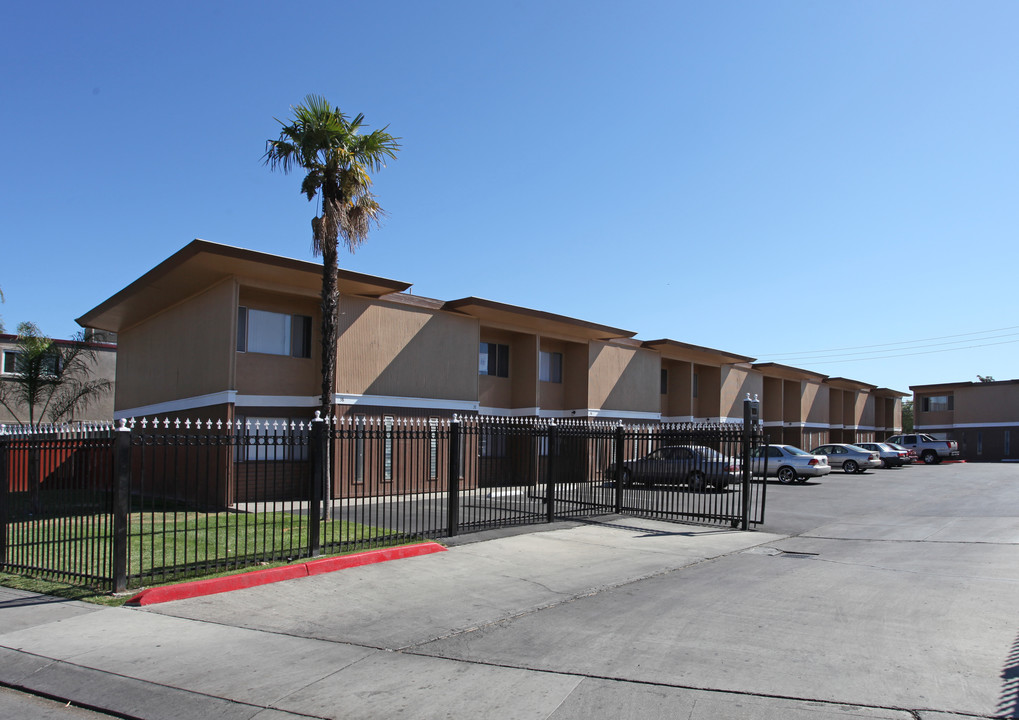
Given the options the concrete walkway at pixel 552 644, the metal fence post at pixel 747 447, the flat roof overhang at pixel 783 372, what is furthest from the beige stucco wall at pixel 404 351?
the flat roof overhang at pixel 783 372

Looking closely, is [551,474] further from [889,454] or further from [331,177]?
[889,454]

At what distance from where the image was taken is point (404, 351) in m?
21.2

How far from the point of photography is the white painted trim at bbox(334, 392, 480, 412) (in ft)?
64.4

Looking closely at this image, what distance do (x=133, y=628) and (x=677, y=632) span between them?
539 centimetres

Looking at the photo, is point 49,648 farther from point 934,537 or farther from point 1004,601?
point 934,537

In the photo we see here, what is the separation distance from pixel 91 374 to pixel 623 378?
24.3 m

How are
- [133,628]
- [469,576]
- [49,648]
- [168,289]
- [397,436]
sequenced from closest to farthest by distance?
[49,648], [133,628], [469,576], [397,436], [168,289]

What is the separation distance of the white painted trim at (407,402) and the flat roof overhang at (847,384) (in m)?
35.9

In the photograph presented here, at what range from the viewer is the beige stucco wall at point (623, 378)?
28453 mm

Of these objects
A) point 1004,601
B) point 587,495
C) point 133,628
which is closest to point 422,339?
point 587,495

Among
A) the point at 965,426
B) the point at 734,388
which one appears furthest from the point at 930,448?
the point at 734,388

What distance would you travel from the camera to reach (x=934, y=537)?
45.1 feet

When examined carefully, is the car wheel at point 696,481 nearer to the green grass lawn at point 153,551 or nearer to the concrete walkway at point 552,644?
the concrete walkway at point 552,644

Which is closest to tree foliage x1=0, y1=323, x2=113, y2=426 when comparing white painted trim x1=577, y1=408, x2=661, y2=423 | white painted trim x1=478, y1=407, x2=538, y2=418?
white painted trim x1=478, y1=407, x2=538, y2=418
